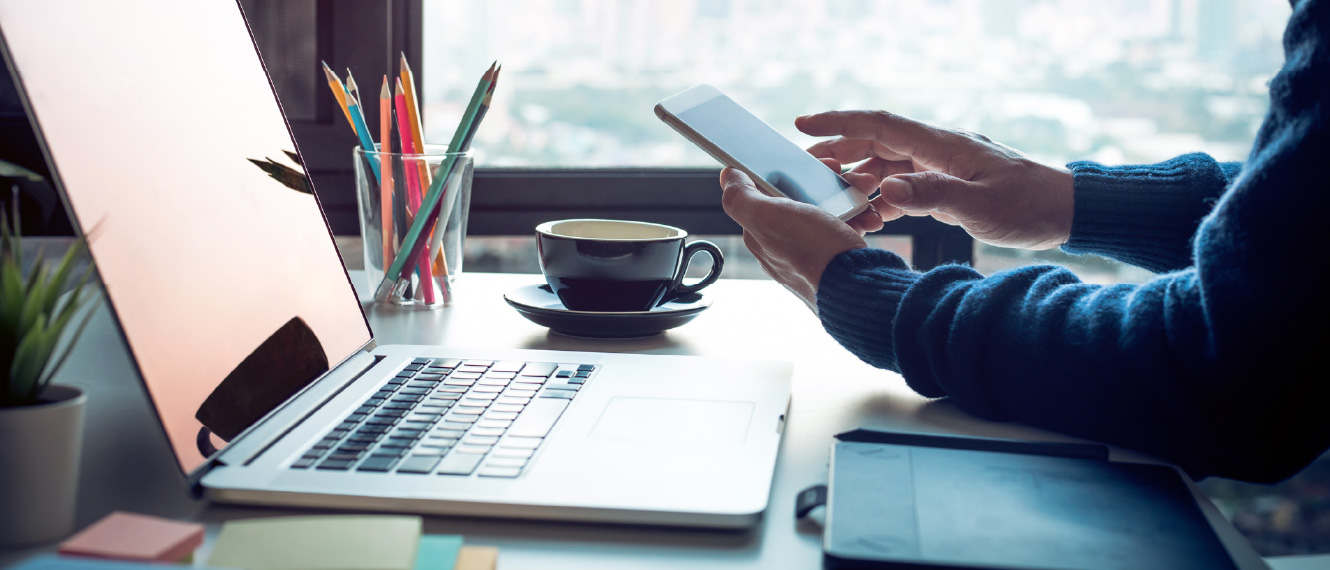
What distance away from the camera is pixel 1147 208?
79cm

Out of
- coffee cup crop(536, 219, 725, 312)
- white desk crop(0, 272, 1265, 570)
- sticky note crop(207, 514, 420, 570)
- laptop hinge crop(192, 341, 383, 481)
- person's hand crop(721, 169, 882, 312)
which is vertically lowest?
white desk crop(0, 272, 1265, 570)

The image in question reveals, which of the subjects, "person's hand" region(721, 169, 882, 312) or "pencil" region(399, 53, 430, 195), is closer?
"person's hand" region(721, 169, 882, 312)

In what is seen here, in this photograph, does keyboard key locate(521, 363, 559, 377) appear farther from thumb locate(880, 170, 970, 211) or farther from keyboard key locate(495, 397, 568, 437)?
thumb locate(880, 170, 970, 211)

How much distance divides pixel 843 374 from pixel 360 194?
1.59 feet

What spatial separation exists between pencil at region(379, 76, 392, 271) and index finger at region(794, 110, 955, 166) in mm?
369

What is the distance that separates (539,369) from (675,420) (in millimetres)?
130

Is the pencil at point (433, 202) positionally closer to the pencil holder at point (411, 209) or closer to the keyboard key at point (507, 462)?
the pencil holder at point (411, 209)

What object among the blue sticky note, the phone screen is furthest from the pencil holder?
the blue sticky note

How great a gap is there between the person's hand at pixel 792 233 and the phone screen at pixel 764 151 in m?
0.03

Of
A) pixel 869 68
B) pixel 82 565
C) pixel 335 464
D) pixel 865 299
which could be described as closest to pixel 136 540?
pixel 82 565

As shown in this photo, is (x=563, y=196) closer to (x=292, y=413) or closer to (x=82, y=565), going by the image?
(x=292, y=413)

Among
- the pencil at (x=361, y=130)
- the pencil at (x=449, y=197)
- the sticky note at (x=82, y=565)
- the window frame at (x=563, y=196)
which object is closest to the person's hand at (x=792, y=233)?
the pencil at (x=449, y=197)

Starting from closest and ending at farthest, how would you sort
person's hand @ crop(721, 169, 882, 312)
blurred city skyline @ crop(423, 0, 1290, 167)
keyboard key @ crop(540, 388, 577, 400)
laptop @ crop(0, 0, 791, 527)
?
1. laptop @ crop(0, 0, 791, 527)
2. keyboard key @ crop(540, 388, 577, 400)
3. person's hand @ crop(721, 169, 882, 312)
4. blurred city skyline @ crop(423, 0, 1290, 167)

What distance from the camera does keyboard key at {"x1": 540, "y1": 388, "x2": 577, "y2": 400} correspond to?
547 millimetres
